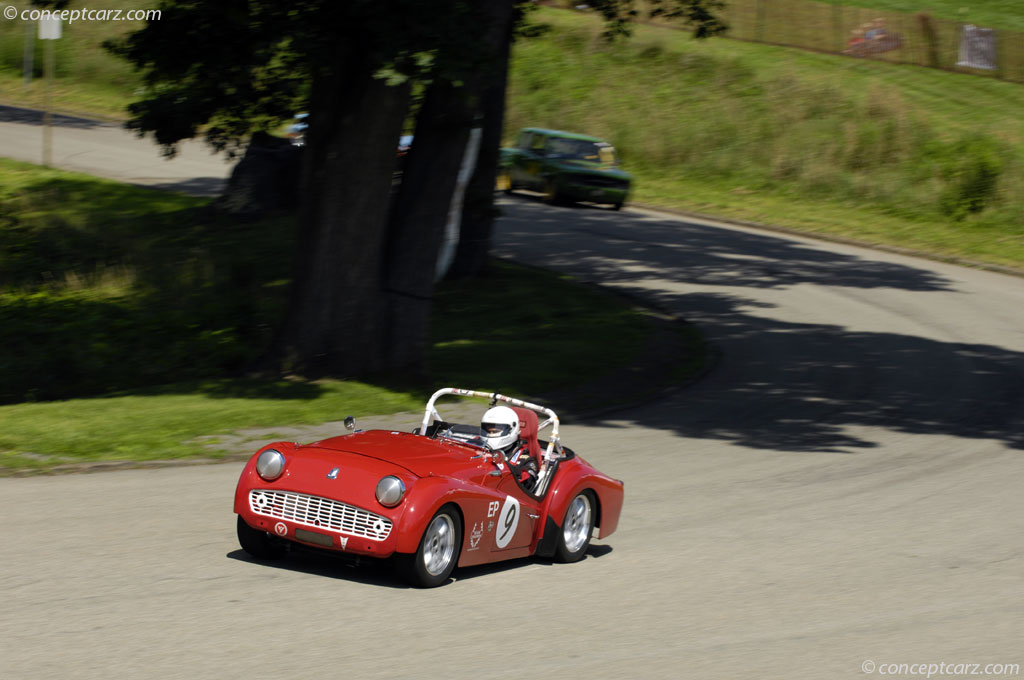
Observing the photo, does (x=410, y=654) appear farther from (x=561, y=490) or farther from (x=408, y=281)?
(x=408, y=281)

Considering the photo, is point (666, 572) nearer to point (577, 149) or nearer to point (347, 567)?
point (347, 567)

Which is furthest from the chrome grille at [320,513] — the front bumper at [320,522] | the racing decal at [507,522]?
the racing decal at [507,522]

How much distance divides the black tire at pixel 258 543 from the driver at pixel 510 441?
1756mm

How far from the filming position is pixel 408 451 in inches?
348

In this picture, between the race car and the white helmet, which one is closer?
the race car

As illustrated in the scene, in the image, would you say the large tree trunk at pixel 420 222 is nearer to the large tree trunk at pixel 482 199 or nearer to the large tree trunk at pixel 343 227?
the large tree trunk at pixel 343 227

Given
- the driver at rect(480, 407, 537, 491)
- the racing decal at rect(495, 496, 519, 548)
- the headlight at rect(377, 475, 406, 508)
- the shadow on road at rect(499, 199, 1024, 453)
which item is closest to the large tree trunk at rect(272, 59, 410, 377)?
the shadow on road at rect(499, 199, 1024, 453)

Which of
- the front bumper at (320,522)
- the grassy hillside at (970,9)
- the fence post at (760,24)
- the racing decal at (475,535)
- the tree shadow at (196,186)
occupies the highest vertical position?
the grassy hillside at (970,9)

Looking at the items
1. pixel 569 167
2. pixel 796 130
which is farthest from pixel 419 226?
pixel 796 130

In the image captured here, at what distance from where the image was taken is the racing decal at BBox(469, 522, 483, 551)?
28.3ft

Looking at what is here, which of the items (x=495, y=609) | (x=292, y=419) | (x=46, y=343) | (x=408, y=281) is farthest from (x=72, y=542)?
(x=46, y=343)

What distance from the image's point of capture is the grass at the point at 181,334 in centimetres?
1399

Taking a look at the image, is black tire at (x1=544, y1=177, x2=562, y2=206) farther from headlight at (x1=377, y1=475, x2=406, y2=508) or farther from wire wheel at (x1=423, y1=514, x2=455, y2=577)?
headlight at (x1=377, y1=475, x2=406, y2=508)

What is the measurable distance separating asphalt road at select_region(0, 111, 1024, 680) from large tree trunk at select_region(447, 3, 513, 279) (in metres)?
6.78
